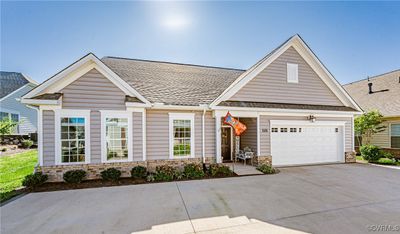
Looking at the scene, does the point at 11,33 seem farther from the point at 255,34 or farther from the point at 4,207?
the point at 255,34

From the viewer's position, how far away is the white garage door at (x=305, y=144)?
10031 mm

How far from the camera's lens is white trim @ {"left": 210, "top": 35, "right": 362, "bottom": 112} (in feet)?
31.3

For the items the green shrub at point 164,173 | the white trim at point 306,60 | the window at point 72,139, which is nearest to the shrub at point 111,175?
the window at point 72,139

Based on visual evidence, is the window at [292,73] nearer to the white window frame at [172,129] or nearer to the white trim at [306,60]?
the white trim at [306,60]

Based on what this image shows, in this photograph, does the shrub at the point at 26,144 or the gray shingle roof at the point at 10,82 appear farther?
the gray shingle roof at the point at 10,82

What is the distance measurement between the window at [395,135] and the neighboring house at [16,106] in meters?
31.1

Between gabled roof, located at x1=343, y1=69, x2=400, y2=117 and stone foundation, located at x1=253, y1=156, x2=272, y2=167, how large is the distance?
1042cm

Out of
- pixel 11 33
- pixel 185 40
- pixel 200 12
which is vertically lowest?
pixel 11 33

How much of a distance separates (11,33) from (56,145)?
21.5 ft

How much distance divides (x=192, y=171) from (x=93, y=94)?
5.31 metres

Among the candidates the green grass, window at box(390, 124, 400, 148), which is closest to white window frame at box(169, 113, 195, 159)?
the green grass

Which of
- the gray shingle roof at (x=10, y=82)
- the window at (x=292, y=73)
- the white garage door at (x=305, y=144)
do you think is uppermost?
the gray shingle roof at (x=10, y=82)

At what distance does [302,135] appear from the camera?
34.2ft

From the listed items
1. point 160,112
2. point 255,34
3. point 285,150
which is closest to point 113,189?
point 160,112
